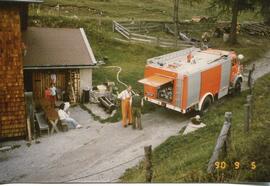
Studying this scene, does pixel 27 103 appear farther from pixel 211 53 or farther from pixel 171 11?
pixel 171 11

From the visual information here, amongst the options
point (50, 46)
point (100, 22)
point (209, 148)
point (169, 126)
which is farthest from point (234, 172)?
point (100, 22)

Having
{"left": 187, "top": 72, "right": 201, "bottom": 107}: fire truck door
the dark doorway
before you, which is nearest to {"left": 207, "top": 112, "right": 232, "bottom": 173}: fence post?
{"left": 187, "top": 72, "right": 201, "bottom": 107}: fire truck door

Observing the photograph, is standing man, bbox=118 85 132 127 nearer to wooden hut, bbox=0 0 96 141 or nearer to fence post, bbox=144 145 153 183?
wooden hut, bbox=0 0 96 141

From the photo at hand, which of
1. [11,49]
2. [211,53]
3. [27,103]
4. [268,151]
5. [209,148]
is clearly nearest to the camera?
[268,151]

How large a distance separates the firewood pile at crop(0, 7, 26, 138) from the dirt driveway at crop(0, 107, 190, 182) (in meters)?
1.09

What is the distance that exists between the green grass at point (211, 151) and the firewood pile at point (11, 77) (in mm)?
6251

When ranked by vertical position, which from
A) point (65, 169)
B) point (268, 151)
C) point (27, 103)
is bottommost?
point (65, 169)

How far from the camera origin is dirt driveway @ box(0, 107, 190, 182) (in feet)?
50.2

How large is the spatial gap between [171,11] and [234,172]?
46.8 m

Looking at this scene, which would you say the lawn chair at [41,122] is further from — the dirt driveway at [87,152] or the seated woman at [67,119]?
the seated woman at [67,119]

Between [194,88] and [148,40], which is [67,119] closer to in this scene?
[194,88]

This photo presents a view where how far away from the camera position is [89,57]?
23.9m

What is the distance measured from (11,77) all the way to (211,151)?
9484 millimetres
